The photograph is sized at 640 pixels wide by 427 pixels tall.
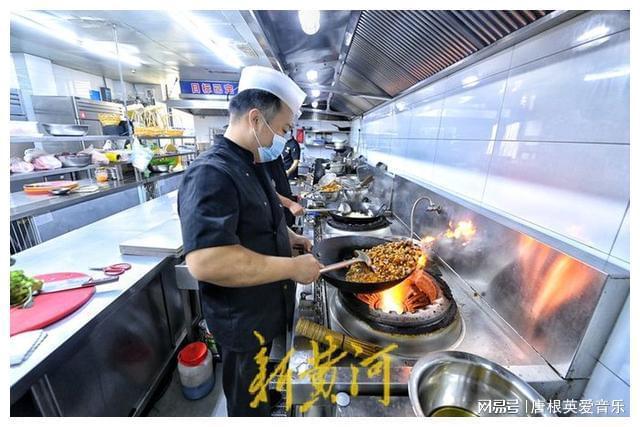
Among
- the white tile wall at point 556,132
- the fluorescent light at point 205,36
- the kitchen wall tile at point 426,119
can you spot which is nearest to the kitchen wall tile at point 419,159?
the kitchen wall tile at point 426,119

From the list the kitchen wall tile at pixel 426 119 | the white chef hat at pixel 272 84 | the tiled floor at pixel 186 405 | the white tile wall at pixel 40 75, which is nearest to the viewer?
the white chef hat at pixel 272 84

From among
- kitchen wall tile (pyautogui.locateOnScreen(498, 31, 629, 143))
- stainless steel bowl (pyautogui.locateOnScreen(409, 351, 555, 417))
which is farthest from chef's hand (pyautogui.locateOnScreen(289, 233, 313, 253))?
kitchen wall tile (pyautogui.locateOnScreen(498, 31, 629, 143))

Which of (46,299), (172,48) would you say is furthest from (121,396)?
(172,48)

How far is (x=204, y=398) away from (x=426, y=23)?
100 inches

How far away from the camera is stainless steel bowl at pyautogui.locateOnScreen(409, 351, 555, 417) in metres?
0.74

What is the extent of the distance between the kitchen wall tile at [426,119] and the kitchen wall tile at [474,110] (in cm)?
10

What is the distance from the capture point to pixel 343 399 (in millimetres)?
769

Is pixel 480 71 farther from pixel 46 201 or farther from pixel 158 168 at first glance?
pixel 158 168

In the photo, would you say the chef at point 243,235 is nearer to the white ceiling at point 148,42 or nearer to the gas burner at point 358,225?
the gas burner at point 358,225

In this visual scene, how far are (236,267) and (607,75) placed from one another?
4.24ft

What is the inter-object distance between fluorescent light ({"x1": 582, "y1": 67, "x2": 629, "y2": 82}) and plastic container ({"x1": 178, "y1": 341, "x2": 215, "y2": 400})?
7.76 ft

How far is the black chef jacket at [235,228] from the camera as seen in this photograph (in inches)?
34.1

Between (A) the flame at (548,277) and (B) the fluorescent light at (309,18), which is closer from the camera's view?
(A) the flame at (548,277)
